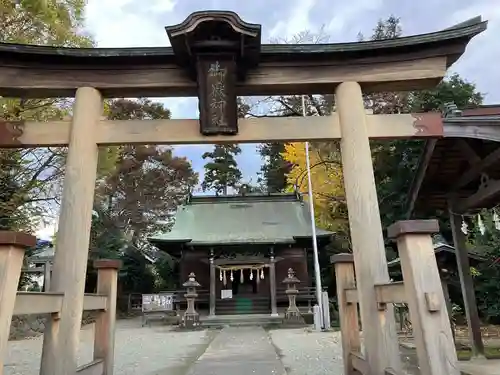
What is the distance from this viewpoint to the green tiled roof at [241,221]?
60.7ft

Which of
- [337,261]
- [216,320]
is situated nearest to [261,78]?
[337,261]

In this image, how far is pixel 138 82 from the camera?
183 inches

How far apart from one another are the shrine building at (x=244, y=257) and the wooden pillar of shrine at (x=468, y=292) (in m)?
10.9

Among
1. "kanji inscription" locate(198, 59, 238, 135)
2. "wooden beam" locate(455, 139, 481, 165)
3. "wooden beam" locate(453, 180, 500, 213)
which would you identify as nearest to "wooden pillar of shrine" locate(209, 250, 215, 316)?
"wooden beam" locate(453, 180, 500, 213)

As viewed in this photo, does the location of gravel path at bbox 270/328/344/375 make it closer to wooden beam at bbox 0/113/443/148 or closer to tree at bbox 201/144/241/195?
wooden beam at bbox 0/113/443/148

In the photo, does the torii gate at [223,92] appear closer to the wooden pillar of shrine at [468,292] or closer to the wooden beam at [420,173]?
the wooden beam at [420,173]

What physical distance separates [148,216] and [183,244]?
863 centimetres

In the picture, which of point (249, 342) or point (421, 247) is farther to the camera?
point (249, 342)

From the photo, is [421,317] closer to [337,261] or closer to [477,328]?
[337,261]

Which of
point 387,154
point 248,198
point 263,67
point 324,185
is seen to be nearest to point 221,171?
point 248,198

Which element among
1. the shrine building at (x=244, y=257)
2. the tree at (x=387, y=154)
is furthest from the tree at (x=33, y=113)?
the tree at (x=387, y=154)

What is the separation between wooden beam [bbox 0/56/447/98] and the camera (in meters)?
4.59

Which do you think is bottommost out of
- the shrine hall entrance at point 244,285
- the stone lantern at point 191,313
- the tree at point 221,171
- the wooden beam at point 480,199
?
the stone lantern at point 191,313

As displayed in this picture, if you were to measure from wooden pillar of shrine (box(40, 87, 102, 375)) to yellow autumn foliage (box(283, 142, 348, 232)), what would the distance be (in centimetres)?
1512
